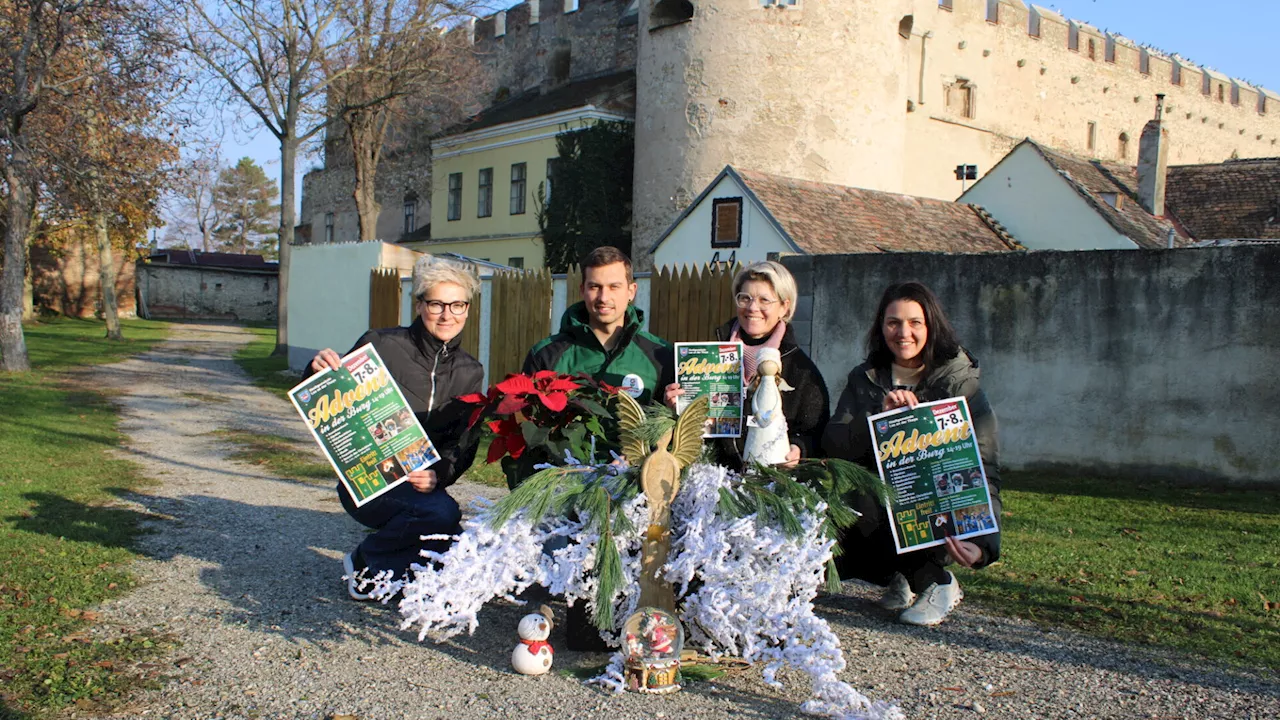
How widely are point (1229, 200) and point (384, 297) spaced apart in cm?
2090

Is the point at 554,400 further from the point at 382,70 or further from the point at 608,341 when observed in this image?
the point at 382,70

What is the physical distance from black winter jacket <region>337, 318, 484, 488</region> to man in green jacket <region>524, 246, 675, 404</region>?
436mm

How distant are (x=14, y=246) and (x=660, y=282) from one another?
46.2ft

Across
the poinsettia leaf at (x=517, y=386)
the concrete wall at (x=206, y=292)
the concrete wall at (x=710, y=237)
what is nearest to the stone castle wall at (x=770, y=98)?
the concrete wall at (x=710, y=237)

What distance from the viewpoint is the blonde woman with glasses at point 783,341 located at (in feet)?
16.6

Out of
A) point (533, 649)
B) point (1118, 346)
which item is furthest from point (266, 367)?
point (533, 649)

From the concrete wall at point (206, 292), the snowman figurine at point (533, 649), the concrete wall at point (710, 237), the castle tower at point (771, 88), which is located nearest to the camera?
the snowman figurine at point (533, 649)

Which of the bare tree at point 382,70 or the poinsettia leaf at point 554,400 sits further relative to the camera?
the bare tree at point 382,70

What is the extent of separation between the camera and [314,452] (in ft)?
36.7

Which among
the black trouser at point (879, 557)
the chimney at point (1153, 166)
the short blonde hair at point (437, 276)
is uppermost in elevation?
the chimney at point (1153, 166)

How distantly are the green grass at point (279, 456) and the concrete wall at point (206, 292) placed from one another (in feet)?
162

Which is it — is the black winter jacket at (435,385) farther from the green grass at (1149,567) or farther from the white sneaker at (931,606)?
the green grass at (1149,567)

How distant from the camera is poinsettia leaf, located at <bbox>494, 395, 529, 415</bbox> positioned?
14.6 ft

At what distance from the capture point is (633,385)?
4906 millimetres
